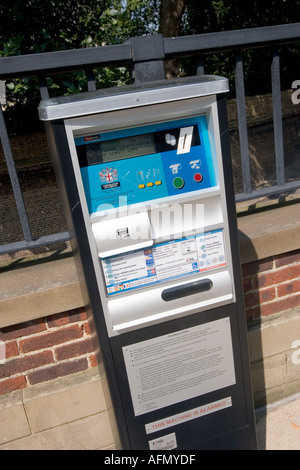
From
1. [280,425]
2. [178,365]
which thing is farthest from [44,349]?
[280,425]

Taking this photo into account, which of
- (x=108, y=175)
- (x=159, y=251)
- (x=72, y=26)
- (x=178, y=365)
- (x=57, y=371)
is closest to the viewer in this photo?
(x=108, y=175)

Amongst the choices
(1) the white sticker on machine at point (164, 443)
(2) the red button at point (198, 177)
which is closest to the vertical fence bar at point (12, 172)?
(2) the red button at point (198, 177)

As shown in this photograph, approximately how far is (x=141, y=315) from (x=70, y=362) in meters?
0.70

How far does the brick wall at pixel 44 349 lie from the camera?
2.00 meters

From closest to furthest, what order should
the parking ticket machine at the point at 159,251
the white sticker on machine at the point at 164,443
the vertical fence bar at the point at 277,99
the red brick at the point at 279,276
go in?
the parking ticket machine at the point at 159,251 → the white sticker on machine at the point at 164,443 → the vertical fence bar at the point at 277,99 → the red brick at the point at 279,276

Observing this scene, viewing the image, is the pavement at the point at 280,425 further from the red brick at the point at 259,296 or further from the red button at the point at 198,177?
the red button at the point at 198,177

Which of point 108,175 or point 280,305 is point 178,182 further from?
point 280,305

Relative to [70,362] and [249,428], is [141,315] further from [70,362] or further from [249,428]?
[249,428]

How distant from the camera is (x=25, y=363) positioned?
6.70 ft

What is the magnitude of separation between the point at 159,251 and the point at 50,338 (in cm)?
83

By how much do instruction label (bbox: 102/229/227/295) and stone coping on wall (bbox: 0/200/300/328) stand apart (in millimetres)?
442

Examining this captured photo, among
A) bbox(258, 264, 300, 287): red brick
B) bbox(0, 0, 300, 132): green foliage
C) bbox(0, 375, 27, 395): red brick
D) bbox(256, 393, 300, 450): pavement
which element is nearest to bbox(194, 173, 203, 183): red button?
bbox(258, 264, 300, 287): red brick

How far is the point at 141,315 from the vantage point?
163 centimetres

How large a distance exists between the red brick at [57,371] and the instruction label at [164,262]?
0.74 m
